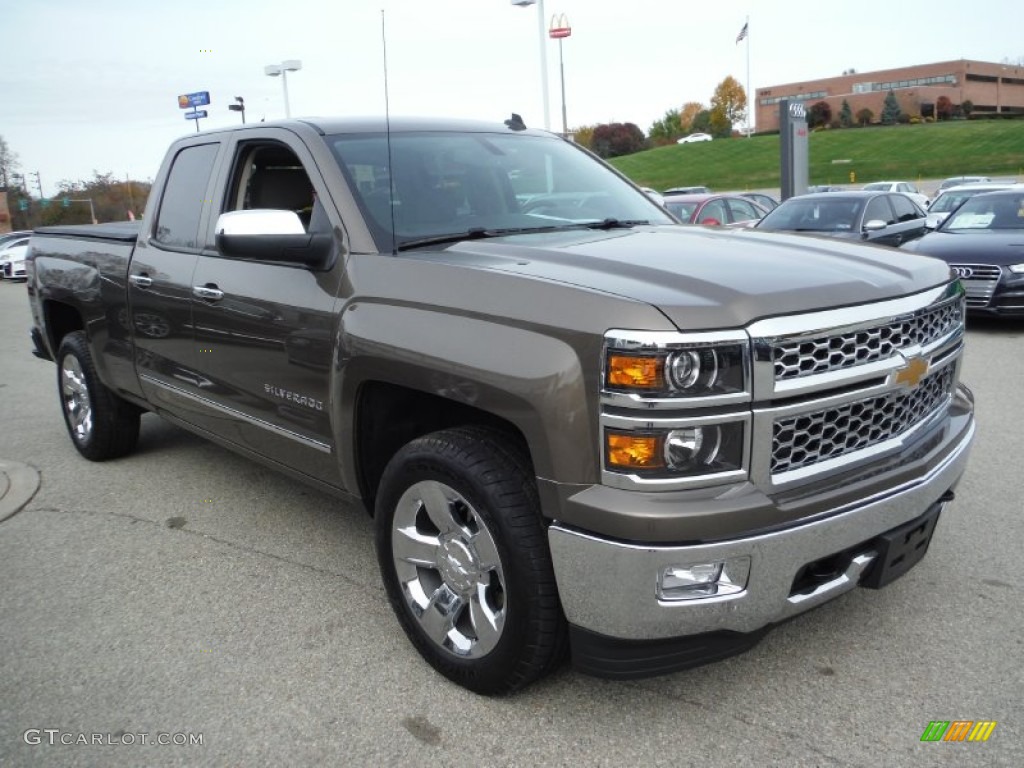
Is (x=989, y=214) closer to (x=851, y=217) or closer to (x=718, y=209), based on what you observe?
(x=851, y=217)

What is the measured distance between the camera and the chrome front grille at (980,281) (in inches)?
364

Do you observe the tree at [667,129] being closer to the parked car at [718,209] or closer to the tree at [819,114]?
the tree at [819,114]

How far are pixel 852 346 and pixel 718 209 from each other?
1226 centimetres

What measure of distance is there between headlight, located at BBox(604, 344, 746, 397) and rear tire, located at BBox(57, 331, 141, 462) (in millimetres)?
4222

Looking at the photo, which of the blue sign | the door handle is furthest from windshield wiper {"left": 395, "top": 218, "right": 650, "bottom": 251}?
the blue sign

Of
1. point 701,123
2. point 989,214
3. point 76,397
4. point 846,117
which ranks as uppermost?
point 701,123

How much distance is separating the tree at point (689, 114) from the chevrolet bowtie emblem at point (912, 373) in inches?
4702

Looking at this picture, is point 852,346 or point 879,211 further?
point 879,211

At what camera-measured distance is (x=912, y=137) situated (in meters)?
74.8

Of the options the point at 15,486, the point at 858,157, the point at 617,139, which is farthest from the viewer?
the point at 617,139

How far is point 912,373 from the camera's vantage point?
2713 mm

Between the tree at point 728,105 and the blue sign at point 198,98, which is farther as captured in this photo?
the tree at point 728,105

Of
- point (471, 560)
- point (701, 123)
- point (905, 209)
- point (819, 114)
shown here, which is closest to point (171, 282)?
point (471, 560)

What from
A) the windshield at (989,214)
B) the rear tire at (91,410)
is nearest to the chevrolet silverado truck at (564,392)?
the rear tire at (91,410)
